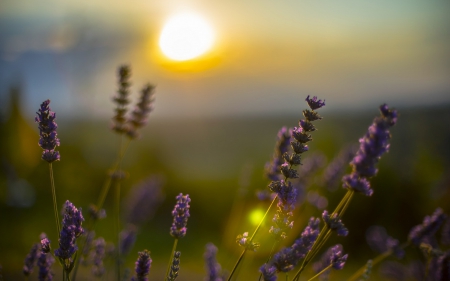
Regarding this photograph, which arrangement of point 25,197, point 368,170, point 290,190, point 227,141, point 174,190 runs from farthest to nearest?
point 227,141 → point 174,190 → point 25,197 → point 290,190 → point 368,170

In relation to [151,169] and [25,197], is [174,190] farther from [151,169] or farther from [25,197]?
[25,197]

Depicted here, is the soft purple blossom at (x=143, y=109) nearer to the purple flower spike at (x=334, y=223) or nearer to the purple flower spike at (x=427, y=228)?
the purple flower spike at (x=334, y=223)

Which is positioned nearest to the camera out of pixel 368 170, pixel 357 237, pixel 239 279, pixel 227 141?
pixel 368 170

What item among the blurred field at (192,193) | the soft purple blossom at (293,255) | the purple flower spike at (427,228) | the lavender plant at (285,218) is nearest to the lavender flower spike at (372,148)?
the lavender plant at (285,218)

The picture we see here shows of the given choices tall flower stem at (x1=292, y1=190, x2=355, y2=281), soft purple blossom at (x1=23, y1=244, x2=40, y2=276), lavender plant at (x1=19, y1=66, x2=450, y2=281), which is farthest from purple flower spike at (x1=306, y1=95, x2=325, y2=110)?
soft purple blossom at (x1=23, y1=244, x2=40, y2=276)

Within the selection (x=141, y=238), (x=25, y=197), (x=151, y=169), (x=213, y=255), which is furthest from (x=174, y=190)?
(x=213, y=255)
